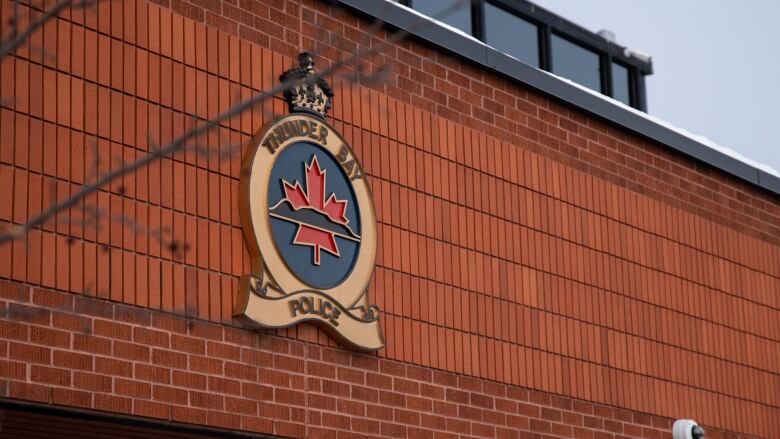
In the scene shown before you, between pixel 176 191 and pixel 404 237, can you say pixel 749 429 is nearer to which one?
pixel 404 237

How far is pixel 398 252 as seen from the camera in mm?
13875

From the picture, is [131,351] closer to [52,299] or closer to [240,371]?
[52,299]

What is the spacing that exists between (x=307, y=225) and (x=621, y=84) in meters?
7.45

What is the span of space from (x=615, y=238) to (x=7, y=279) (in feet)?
26.9

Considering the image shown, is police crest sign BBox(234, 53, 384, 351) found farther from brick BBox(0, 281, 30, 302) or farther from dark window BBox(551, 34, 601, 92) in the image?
dark window BBox(551, 34, 601, 92)

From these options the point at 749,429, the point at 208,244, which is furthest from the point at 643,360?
the point at 208,244

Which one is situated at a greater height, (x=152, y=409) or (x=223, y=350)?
(x=223, y=350)

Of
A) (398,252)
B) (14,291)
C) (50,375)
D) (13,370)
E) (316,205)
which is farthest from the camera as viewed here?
(398,252)

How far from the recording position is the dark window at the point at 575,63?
1791 centimetres

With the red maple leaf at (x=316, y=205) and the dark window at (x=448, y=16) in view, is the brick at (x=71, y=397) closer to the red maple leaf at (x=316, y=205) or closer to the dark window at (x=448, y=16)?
the red maple leaf at (x=316, y=205)

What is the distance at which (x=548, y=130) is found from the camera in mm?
16250

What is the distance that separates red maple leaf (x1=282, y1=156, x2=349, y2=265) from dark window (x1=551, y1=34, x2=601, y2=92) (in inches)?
211

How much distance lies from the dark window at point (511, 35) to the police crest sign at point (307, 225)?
413 cm

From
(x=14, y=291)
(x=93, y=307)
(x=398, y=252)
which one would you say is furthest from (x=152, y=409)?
(x=398, y=252)
